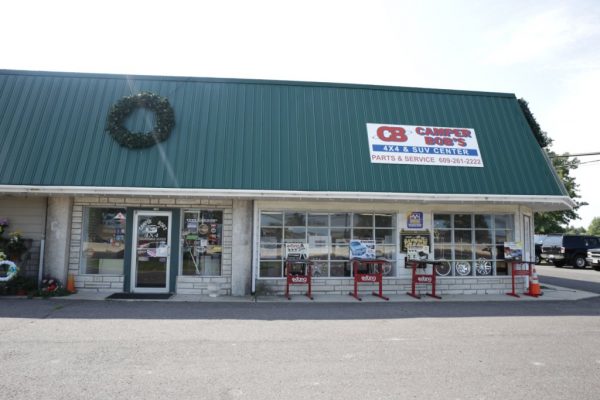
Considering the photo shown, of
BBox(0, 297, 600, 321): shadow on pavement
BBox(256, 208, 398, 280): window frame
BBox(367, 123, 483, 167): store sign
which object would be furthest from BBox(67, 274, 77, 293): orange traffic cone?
BBox(367, 123, 483, 167): store sign

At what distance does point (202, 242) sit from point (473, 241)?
835 cm

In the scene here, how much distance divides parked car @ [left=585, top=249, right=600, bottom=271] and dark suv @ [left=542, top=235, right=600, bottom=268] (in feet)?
1.74

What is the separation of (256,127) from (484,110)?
7.83 m

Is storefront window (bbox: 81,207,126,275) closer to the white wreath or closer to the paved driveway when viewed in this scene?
the white wreath

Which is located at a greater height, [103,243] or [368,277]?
[103,243]

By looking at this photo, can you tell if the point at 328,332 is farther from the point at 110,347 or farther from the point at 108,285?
the point at 108,285

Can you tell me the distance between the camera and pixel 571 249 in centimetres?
2641

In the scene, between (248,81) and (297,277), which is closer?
(297,277)

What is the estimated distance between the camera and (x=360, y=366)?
6.14 meters

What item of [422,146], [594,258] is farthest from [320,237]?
[594,258]

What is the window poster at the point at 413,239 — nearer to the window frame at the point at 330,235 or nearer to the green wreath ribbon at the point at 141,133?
the window frame at the point at 330,235

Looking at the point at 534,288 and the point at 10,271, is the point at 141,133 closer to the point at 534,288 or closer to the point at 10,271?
the point at 10,271

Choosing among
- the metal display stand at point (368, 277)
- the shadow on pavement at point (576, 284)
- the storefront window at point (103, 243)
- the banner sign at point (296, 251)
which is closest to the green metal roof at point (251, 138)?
the storefront window at point (103, 243)

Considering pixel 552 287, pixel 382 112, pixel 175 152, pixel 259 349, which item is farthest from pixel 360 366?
pixel 552 287
